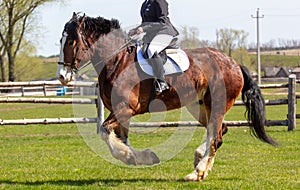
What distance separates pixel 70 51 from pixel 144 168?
247cm

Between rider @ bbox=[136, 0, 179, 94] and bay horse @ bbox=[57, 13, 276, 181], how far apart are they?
19 cm

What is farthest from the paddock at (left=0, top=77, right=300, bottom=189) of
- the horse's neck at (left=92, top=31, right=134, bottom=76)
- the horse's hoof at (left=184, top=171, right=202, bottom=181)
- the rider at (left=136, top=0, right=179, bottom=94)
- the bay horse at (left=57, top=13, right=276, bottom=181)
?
the horse's neck at (left=92, top=31, right=134, bottom=76)

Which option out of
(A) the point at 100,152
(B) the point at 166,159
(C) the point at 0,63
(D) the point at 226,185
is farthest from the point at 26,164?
(C) the point at 0,63

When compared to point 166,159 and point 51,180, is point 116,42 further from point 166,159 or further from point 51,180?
point 166,159

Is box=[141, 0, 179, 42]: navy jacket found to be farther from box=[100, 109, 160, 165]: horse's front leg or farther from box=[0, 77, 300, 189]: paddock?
box=[0, 77, 300, 189]: paddock

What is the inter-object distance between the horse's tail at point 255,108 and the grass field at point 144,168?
22.4 inches

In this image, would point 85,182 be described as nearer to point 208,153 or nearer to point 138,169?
point 138,169

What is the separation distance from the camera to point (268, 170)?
8.62 m

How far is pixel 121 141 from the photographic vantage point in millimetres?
7559

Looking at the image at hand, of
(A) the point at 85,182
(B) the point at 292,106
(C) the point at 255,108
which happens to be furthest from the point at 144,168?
(B) the point at 292,106

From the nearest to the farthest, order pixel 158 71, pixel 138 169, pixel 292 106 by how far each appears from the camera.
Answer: pixel 158 71 → pixel 138 169 → pixel 292 106

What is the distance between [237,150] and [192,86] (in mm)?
3705

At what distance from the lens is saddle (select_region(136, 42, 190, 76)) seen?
7816 mm

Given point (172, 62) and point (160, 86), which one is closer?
point (160, 86)
